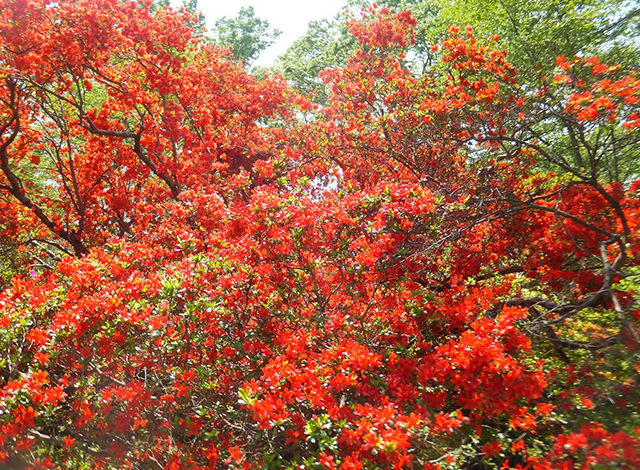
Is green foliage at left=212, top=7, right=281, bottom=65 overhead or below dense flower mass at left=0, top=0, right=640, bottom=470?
overhead

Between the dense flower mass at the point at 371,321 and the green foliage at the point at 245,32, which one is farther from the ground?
the green foliage at the point at 245,32

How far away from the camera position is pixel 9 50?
234 inches

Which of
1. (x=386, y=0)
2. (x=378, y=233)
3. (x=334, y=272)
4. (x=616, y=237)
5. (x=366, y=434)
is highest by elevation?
(x=386, y=0)

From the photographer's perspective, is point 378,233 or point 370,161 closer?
point 378,233

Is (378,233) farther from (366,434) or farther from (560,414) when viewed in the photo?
(560,414)

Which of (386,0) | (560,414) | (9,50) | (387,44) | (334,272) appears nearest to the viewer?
(560,414)

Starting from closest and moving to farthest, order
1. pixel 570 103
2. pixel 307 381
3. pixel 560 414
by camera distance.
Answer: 1. pixel 307 381
2. pixel 560 414
3. pixel 570 103

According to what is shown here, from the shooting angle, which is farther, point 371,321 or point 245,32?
point 245,32

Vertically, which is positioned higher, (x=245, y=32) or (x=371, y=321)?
(x=245, y=32)

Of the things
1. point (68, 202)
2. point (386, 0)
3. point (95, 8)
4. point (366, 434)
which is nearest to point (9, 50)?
point (95, 8)

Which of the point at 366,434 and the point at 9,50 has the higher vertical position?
the point at 9,50

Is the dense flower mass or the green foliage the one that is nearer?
the dense flower mass

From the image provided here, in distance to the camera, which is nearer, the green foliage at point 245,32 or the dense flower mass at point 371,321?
the dense flower mass at point 371,321

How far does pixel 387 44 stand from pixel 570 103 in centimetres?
435
